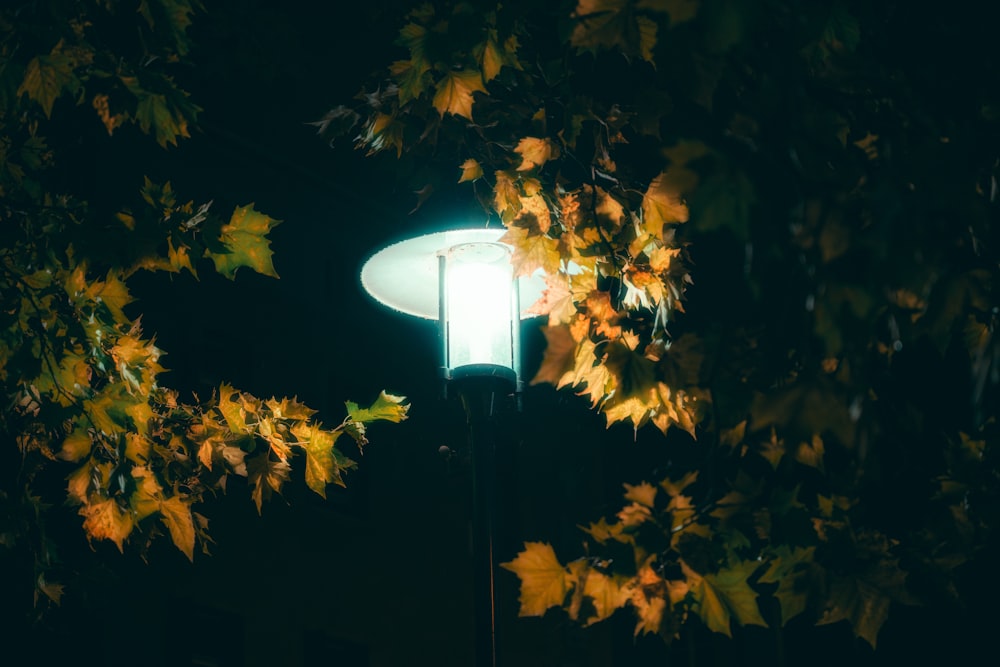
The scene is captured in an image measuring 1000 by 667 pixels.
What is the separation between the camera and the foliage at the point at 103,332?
4.49m

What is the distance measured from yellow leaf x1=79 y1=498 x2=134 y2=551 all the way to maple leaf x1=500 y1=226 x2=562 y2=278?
6.65 feet

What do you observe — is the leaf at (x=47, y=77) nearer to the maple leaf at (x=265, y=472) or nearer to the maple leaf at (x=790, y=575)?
the maple leaf at (x=265, y=472)

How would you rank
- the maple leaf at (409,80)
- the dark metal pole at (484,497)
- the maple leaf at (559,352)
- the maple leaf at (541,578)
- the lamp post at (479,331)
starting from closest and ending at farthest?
1. the maple leaf at (559,352)
2. the maple leaf at (541,578)
3. the dark metal pole at (484,497)
4. the lamp post at (479,331)
5. the maple leaf at (409,80)

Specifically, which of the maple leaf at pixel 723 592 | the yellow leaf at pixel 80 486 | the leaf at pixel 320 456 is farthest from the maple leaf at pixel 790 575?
the yellow leaf at pixel 80 486

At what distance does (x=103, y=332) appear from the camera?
15.2 ft

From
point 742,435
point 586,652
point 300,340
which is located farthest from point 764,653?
point 742,435

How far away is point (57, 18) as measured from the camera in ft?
14.7

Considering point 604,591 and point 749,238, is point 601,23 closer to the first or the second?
point 749,238

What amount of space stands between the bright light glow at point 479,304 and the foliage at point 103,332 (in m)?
0.66

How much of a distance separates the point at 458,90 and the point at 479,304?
35.7 inches

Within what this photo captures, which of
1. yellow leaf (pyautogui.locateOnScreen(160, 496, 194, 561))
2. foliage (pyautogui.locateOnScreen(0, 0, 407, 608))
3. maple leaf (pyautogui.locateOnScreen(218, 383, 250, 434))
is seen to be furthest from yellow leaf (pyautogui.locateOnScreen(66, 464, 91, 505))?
maple leaf (pyautogui.locateOnScreen(218, 383, 250, 434))

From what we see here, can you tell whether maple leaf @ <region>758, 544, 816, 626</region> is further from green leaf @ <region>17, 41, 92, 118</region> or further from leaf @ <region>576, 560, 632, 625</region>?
green leaf @ <region>17, 41, 92, 118</region>

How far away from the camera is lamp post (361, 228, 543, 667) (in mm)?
4129

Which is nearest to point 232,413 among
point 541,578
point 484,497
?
point 484,497
